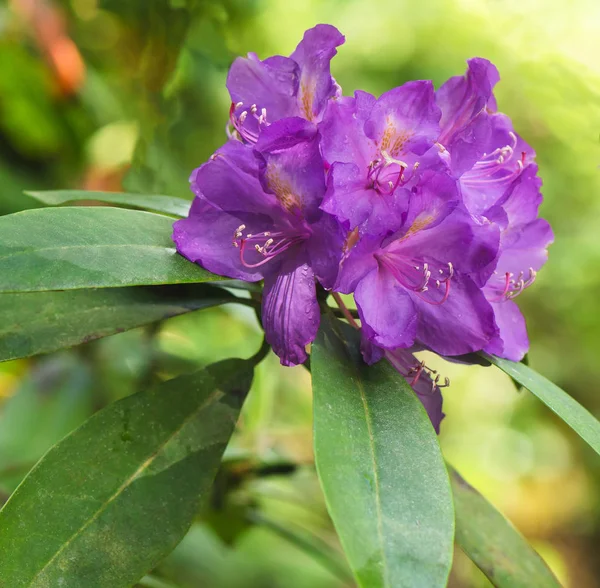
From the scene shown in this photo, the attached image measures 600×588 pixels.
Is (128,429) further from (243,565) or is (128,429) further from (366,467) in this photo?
(243,565)

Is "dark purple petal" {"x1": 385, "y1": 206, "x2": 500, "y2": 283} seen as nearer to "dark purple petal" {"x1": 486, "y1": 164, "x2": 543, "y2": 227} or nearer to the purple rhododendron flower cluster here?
the purple rhododendron flower cluster

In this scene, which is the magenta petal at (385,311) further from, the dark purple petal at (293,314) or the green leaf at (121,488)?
the green leaf at (121,488)

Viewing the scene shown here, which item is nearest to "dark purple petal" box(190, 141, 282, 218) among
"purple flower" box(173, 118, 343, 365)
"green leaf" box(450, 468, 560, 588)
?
"purple flower" box(173, 118, 343, 365)

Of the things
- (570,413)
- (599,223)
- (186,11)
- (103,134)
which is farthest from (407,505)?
(599,223)

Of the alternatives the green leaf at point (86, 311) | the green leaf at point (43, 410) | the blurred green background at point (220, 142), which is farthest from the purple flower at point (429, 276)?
the green leaf at point (43, 410)

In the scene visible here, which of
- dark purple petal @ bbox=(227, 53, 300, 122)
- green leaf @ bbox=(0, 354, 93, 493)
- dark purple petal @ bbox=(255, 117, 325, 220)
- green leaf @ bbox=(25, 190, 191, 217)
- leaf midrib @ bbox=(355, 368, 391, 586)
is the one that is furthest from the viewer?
green leaf @ bbox=(0, 354, 93, 493)

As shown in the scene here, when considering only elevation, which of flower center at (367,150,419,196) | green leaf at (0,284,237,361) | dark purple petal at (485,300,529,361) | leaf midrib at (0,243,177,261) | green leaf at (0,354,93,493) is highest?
flower center at (367,150,419,196)

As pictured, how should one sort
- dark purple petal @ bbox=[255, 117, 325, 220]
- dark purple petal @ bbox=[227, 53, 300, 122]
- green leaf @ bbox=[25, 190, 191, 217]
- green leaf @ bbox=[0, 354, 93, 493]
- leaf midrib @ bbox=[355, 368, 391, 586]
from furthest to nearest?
1. green leaf @ bbox=[0, 354, 93, 493]
2. green leaf @ bbox=[25, 190, 191, 217]
3. dark purple petal @ bbox=[227, 53, 300, 122]
4. dark purple petal @ bbox=[255, 117, 325, 220]
5. leaf midrib @ bbox=[355, 368, 391, 586]

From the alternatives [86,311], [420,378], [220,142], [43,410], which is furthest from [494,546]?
[220,142]
